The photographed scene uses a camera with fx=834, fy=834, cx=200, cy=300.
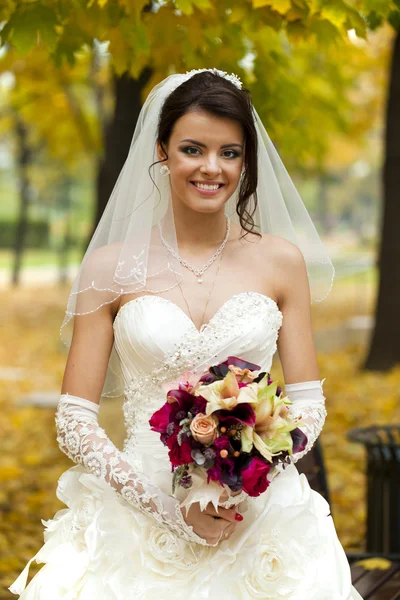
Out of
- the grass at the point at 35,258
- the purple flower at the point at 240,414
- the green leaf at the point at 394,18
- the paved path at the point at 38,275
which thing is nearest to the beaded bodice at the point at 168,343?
the purple flower at the point at 240,414

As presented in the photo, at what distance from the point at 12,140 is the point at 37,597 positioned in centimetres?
2755

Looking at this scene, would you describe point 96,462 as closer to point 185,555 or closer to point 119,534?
point 119,534

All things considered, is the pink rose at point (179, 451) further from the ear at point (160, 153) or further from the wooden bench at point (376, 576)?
the wooden bench at point (376, 576)

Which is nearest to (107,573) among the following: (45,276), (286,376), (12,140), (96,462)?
(96,462)

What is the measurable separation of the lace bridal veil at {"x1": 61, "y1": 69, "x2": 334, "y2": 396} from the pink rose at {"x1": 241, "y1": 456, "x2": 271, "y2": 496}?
986 millimetres

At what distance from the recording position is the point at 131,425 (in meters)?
3.17

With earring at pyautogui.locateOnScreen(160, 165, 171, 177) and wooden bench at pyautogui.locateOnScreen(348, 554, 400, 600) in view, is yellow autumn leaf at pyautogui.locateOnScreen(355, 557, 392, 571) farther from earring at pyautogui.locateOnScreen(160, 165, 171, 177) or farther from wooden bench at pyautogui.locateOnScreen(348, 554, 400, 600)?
earring at pyautogui.locateOnScreen(160, 165, 171, 177)

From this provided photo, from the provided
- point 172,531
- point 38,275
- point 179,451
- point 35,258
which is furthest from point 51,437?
point 35,258

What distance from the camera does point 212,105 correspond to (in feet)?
9.85

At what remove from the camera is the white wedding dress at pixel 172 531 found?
2727mm

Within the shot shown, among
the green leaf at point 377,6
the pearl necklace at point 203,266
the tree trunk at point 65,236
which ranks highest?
the green leaf at point 377,6

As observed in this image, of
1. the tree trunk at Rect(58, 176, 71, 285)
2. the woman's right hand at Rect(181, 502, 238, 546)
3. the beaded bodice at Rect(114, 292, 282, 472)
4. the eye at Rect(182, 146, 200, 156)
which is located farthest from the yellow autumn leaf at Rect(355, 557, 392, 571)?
the tree trunk at Rect(58, 176, 71, 285)

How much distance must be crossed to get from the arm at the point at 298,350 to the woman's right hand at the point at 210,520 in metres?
0.63

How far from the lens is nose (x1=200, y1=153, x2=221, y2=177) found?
9.69 ft
